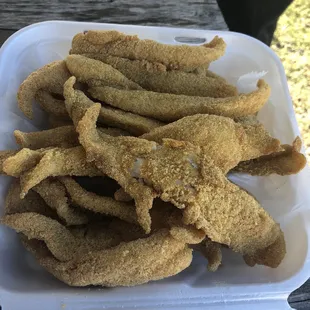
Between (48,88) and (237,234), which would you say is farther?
(48,88)

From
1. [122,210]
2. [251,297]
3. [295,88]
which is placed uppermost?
[122,210]

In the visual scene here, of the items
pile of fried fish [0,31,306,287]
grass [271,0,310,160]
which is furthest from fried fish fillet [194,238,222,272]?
grass [271,0,310,160]

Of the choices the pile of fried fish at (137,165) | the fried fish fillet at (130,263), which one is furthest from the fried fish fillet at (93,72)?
the fried fish fillet at (130,263)

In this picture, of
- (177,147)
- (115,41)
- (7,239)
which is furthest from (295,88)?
(7,239)

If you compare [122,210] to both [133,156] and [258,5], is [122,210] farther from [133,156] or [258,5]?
[258,5]

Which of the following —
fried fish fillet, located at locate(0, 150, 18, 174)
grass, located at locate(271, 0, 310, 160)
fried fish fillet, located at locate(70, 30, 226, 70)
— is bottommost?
grass, located at locate(271, 0, 310, 160)

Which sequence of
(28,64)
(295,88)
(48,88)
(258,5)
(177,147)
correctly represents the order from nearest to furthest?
(177,147) < (48,88) < (28,64) < (258,5) < (295,88)

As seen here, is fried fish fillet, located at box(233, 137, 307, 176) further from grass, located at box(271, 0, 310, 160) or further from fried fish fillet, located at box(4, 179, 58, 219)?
grass, located at box(271, 0, 310, 160)
